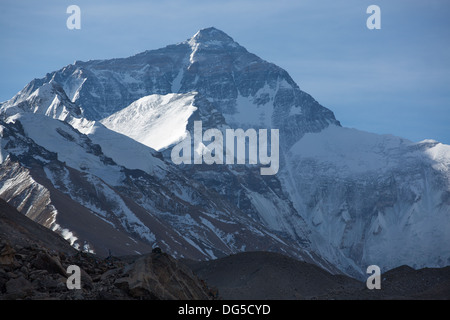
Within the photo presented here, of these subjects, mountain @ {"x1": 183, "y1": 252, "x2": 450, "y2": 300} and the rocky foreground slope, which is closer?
the rocky foreground slope

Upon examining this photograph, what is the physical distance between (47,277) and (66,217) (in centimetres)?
12130

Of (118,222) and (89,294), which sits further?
(118,222)

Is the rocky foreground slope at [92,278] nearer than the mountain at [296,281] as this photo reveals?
Yes

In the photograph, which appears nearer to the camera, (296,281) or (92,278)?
(92,278)

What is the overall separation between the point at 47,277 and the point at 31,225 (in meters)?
35.2

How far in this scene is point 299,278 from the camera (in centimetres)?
6481

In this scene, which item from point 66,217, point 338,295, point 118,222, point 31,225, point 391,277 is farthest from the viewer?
point 118,222

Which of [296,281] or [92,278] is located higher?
[92,278]

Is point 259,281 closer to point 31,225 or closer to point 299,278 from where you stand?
point 299,278
